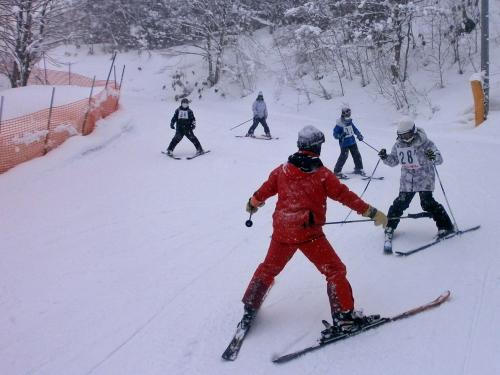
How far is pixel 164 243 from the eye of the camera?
6520 mm

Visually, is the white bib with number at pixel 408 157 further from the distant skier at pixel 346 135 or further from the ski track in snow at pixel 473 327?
the distant skier at pixel 346 135

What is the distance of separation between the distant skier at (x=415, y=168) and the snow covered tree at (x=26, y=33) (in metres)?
14.3

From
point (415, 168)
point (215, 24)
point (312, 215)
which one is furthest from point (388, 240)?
point (215, 24)

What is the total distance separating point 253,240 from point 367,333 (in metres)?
2.79

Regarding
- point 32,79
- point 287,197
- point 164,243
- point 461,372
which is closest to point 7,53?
point 32,79

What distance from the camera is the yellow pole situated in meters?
12.7

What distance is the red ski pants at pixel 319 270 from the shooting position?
149 inches

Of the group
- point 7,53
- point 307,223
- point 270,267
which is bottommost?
point 270,267

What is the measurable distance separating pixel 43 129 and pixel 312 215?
9.82m

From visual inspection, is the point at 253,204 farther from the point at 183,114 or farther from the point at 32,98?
the point at 32,98

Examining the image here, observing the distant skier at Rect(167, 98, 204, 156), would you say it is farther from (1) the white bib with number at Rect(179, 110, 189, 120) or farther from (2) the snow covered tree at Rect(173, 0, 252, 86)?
(2) the snow covered tree at Rect(173, 0, 252, 86)

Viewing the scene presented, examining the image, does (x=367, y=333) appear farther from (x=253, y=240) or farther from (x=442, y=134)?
(x=442, y=134)

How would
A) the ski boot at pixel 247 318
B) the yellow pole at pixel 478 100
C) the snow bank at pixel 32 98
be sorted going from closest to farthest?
1. the ski boot at pixel 247 318
2. the yellow pole at pixel 478 100
3. the snow bank at pixel 32 98

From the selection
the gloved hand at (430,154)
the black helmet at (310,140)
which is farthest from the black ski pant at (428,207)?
the black helmet at (310,140)
